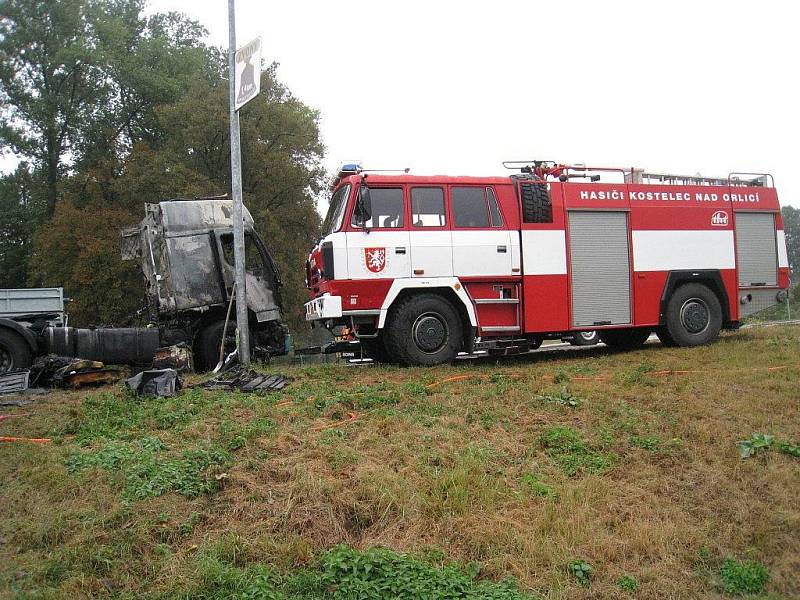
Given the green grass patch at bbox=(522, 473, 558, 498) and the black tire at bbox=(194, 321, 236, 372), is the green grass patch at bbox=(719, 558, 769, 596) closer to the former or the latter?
the green grass patch at bbox=(522, 473, 558, 498)

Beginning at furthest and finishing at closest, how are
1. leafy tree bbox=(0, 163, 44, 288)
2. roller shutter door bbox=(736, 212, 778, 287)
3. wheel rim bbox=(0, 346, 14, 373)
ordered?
leafy tree bbox=(0, 163, 44, 288) → roller shutter door bbox=(736, 212, 778, 287) → wheel rim bbox=(0, 346, 14, 373)

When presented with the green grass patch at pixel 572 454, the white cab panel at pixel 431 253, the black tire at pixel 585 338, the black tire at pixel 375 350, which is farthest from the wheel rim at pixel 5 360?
the black tire at pixel 585 338

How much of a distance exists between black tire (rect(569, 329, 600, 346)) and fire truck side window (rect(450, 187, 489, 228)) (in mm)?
2665

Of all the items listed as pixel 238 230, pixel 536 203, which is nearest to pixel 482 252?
pixel 536 203

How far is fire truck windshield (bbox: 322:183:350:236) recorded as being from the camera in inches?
375

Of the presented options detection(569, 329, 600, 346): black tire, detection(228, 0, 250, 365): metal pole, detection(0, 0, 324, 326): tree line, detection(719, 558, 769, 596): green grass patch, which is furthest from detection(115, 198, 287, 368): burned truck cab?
detection(0, 0, 324, 326): tree line

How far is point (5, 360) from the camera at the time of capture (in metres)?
10.8

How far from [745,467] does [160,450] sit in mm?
4907

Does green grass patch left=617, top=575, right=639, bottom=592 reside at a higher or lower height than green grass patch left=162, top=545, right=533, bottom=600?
lower

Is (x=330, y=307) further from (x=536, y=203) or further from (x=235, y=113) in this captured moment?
(x=235, y=113)

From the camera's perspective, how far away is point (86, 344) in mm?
11570

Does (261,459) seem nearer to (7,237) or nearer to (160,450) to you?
(160,450)

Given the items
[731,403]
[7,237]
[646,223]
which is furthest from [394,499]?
[7,237]

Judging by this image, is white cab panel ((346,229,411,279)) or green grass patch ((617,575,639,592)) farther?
white cab panel ((346,229,411,279))
